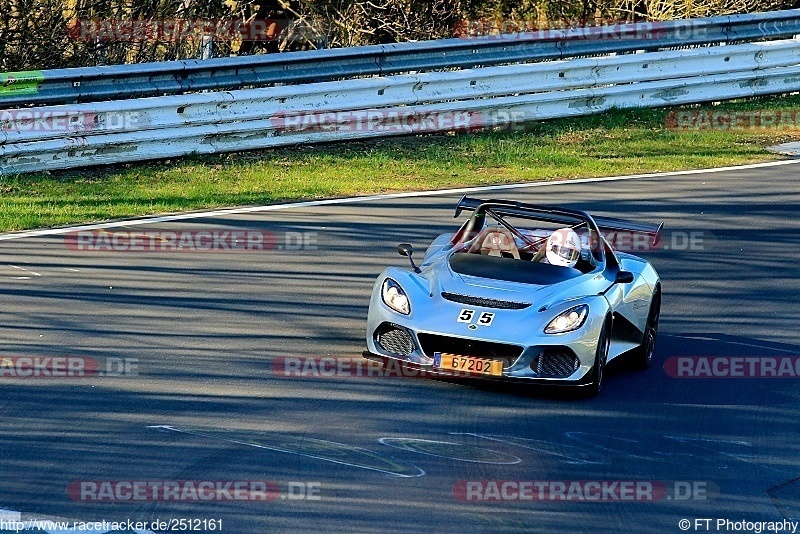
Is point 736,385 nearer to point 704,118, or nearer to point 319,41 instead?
point 704,118

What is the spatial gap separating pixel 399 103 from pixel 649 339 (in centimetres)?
760

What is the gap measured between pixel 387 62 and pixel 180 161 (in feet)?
10.7

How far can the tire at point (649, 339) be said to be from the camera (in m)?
9.96

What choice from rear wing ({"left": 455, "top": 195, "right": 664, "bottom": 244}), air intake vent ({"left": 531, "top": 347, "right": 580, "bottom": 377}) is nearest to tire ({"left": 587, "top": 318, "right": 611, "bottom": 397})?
air intake vent ({"left": 531, "top": 347, "right": 580, "bottom": 377})

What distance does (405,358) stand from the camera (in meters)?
9.07

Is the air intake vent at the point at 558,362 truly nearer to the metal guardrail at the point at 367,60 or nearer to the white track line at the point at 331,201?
the white track line at the point at 331,201

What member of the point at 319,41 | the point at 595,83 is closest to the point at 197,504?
the point at 595,83

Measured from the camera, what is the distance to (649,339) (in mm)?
10148

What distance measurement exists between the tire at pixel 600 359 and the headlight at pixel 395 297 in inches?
50.6

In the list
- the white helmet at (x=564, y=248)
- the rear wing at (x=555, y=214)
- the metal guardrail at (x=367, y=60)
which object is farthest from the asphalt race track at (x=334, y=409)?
the metal guardrail at (x=367, y=60)

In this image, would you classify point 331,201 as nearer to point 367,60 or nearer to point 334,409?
point 367,60

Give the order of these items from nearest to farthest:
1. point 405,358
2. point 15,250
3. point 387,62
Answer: point 405,358, point 15,250, point 387,62

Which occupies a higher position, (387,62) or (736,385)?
(387,62)

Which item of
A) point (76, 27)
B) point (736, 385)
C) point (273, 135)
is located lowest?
point (736, 385)
